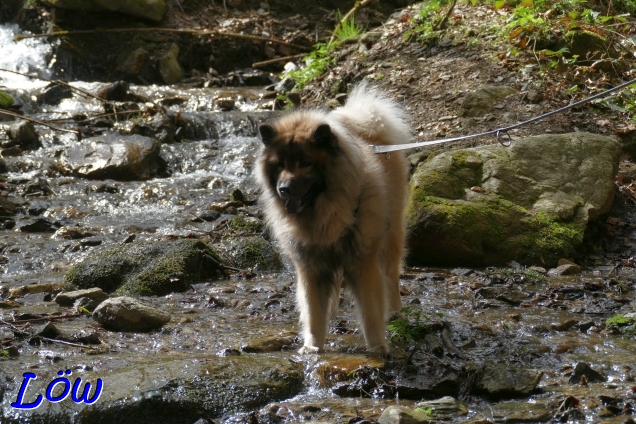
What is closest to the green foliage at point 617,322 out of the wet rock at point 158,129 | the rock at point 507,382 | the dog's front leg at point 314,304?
the rock at point 507,382

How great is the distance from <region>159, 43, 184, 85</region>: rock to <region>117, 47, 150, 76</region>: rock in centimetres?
39

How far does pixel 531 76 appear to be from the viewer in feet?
28.7

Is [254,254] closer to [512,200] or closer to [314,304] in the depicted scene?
[314,304]

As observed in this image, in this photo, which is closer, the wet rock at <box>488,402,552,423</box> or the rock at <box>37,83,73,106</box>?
the wet rock at <box>488,402,552,423</box>

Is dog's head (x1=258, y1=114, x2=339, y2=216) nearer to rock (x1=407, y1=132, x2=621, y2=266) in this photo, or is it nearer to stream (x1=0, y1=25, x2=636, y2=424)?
stream (x1=0, y1=25, x2=636, y2=424)

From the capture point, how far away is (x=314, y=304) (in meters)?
4.65

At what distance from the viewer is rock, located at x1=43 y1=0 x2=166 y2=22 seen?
1511 centimetres

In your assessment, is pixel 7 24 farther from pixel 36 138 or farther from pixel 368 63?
pixel 368 63

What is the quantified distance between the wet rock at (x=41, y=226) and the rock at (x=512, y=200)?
4.07 meters

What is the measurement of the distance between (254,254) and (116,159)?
3.82 m

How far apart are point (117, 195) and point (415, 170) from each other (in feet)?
13.3

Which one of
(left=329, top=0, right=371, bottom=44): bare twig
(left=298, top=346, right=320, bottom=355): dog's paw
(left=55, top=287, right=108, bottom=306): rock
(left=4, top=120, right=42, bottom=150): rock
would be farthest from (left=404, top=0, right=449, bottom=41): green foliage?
(left=298, top=346, right=320, bottom=355): dog's paw

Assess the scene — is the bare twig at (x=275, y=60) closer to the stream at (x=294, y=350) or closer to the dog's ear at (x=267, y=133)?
the stream at (x=294, y=350)

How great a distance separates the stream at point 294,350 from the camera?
143 inches
